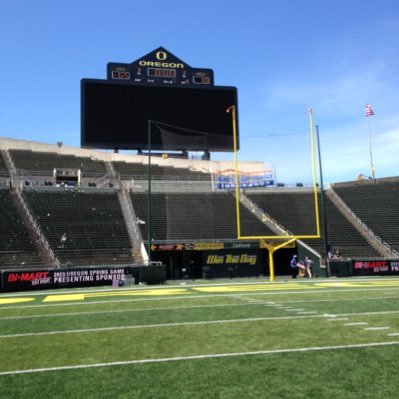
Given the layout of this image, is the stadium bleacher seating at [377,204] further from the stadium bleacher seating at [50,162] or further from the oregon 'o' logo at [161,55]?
the stadium bleacher seating at [50,162]

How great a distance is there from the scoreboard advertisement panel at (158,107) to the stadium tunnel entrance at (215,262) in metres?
8.46

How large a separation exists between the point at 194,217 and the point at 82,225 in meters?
6.97

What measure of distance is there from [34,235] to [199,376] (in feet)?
77.1

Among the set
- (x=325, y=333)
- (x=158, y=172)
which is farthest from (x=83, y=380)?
(x=158, y=172)

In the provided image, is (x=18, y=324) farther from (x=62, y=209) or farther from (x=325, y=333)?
(x=62, y=209)

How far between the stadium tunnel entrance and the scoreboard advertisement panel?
27.8 feet

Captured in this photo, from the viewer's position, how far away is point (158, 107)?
3212 centimetres

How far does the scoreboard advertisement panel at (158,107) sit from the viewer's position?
31078 mm

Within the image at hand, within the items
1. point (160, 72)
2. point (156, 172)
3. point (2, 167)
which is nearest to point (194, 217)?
point (156, 172)

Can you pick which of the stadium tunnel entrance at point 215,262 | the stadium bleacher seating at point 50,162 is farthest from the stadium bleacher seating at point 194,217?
the stadium bleacher seating at point 50,162

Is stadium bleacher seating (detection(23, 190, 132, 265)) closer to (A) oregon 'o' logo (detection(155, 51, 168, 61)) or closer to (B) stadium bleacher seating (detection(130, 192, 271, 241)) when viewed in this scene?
(B) stadium bleacher seating (detection(130, 192, 271, 241))

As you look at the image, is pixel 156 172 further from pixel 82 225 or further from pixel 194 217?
pixel 82 225

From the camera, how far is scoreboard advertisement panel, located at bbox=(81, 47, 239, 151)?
31.1 metres

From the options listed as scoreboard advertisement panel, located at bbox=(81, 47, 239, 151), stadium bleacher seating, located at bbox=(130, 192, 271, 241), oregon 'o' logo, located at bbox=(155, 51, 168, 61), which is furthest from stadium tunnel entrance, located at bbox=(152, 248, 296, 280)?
oregon 'o' logo, located at bbox=(155, 51, 168, 61)
